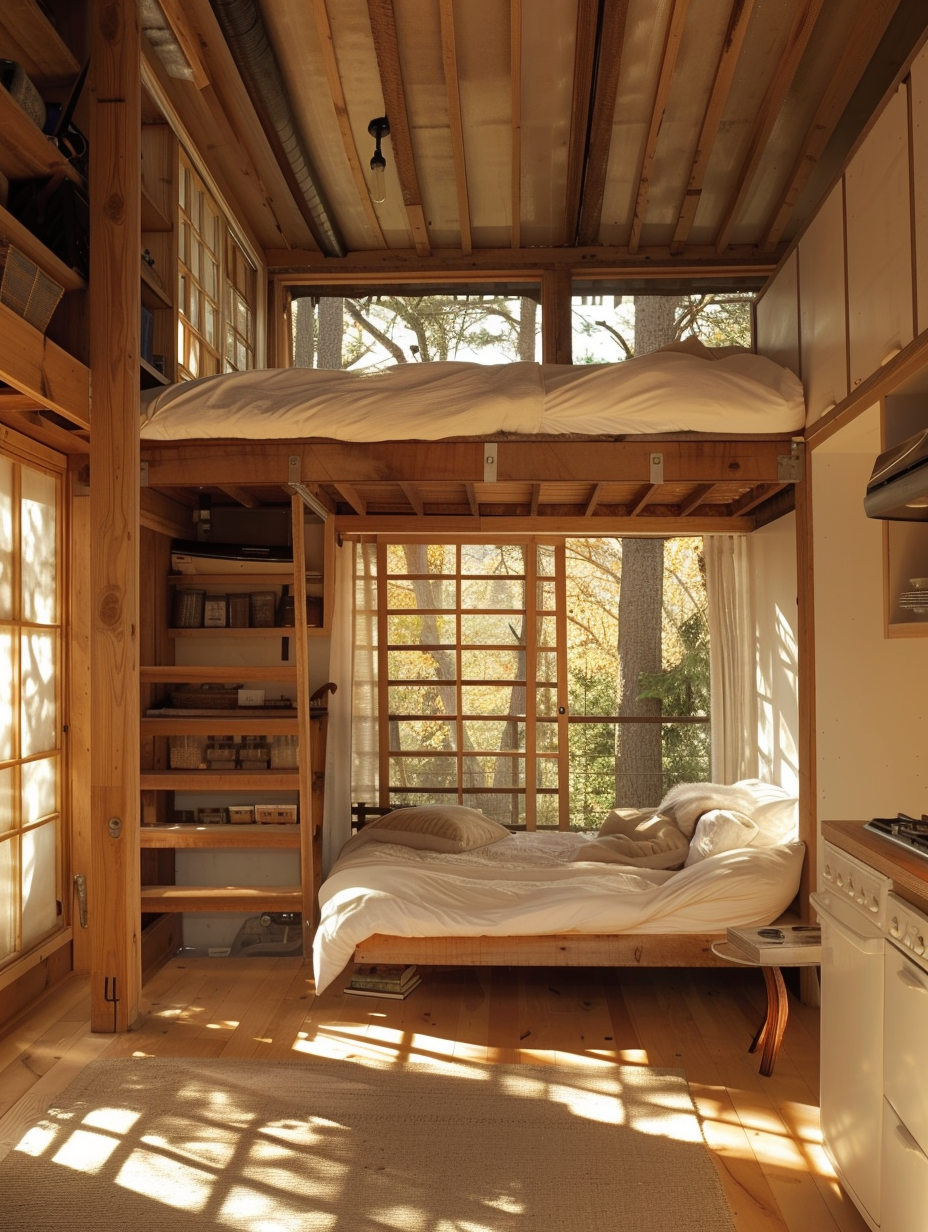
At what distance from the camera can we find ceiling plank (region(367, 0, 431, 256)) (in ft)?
11.5

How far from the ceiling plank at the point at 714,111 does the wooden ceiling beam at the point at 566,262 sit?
0.55ft

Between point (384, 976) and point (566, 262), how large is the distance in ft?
12.4

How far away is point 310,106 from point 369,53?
1.57 ft

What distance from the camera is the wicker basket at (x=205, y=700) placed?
15.8 feet

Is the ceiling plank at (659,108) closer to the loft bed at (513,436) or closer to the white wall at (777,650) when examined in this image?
the loft bed at (513,436)

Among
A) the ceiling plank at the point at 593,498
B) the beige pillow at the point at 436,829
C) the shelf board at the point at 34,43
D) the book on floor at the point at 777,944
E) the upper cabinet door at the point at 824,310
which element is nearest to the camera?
the book on floor at the point at 777,944

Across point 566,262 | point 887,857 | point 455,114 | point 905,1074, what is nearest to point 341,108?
point 455,114

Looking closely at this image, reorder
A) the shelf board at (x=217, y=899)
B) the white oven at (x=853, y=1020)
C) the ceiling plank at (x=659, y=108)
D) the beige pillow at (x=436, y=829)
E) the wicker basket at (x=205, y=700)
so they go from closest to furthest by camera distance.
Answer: the white oven at (x=853, y=1020), the ceiling plank at (x=659, y=108), the shelf board at (x=217, y=899), the beige pillow at (x=436, y=829), the wicker basket at (x=205, y=700)

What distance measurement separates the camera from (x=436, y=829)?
4680 mm

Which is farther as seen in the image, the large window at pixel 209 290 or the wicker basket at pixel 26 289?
the large window at pixel 209 290

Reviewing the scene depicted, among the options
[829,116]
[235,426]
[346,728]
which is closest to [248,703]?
[346,728]

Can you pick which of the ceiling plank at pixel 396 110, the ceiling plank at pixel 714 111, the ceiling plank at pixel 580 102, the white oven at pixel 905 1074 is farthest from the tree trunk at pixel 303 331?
the white oven at pixel 905 1074

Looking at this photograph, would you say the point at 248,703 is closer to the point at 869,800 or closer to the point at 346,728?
the point at 346,728

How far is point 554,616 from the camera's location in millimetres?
5820
